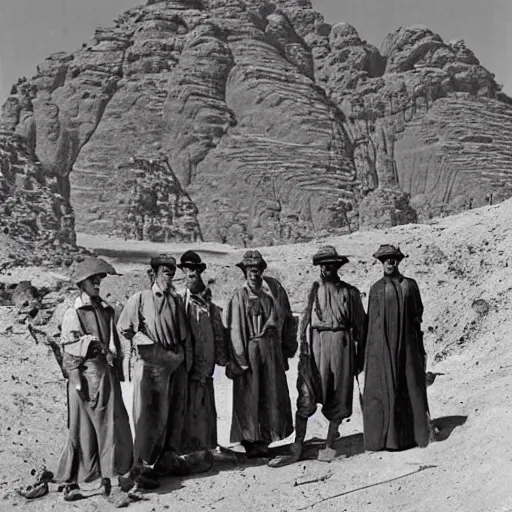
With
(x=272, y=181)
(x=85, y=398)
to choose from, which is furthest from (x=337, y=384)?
(x=272, y=181)

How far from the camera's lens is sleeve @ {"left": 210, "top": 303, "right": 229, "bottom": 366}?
6219 millimetres

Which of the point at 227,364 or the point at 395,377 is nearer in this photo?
the point at 395,377

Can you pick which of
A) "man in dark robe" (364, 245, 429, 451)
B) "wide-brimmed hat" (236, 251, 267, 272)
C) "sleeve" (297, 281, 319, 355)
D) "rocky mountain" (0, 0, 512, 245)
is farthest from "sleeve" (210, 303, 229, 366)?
"rocky mountain" (0, 0, 512, 245)

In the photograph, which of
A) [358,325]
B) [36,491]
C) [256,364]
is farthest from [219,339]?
[36,491]

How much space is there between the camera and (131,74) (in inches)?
2569

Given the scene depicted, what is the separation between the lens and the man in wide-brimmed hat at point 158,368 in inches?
228

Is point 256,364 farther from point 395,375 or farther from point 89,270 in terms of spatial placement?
point 89,270

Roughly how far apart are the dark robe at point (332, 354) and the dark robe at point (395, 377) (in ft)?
0.51

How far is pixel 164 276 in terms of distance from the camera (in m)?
5.96

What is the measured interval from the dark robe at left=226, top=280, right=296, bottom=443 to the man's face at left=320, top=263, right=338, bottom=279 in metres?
0.49

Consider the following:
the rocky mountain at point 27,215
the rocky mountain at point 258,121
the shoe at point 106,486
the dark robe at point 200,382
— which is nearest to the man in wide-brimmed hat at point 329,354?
the dark robe at point 200,382

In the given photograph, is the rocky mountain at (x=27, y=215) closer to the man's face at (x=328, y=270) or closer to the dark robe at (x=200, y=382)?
the dark robe at (x=200, y=382)

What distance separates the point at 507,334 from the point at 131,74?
195 ft

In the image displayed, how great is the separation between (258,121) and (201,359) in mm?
54719
